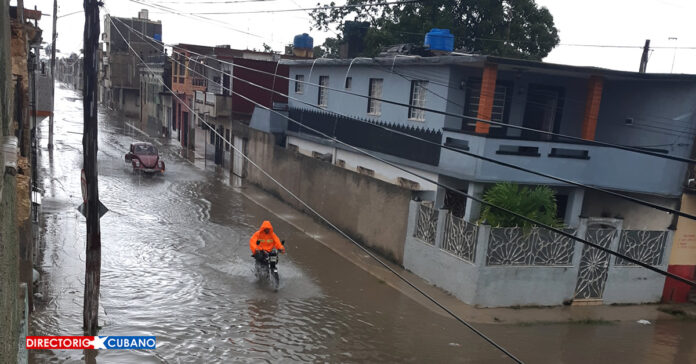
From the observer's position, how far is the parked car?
2552cm

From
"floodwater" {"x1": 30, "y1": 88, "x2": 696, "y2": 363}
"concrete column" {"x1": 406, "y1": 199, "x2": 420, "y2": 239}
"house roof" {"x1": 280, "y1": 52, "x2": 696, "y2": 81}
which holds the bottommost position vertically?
"floodwater" {"x1": 30, "y1": 88, "x2": 696, "y2": 363}

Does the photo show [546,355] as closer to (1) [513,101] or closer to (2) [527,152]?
(2) [527,152]

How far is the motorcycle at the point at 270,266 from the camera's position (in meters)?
12.6

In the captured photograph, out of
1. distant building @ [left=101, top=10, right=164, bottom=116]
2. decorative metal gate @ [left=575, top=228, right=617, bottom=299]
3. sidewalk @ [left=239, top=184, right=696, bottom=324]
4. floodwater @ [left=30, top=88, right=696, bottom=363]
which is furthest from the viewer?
distant building @ [left=101, top=10, right=164, bottom=116]

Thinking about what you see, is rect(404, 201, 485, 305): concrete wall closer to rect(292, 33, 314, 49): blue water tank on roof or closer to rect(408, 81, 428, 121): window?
rect(408, 81, 428, 121): window

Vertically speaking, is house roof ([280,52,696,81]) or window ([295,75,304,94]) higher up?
house roof ([280,52,696,81])

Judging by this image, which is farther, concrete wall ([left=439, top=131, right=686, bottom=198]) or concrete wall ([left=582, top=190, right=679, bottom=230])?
concrete wall ([left=582, top=190, right=679, bottom=230])

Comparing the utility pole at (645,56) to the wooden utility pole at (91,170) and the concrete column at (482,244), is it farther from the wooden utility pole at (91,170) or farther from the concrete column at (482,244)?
the wooden utility pole at (91,170)

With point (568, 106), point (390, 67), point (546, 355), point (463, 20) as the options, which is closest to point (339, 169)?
point (390, 67)

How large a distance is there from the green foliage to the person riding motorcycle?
5.08 m

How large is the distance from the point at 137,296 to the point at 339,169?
8.31 m

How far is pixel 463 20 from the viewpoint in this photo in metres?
29.0

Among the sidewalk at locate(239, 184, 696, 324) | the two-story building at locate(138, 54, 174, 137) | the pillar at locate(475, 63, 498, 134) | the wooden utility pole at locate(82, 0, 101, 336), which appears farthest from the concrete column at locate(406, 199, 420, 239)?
the two-story building at locate(138, 54, 174, 137)

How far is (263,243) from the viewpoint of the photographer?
1289 centimetres
